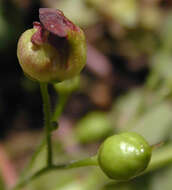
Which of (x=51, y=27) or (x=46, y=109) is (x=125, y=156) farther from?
(x=51, y=27)

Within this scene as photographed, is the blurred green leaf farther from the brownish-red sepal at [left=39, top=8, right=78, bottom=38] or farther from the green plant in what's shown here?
the brownish-red sepal at [left=39, top=8, right=78, bottom=38]

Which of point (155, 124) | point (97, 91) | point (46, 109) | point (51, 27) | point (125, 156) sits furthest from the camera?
point (97, 91)

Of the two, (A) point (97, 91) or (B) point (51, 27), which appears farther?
(A) point (97, 91)

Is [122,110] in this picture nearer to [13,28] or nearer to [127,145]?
[13,28]

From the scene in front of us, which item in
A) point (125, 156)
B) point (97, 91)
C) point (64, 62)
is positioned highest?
point (64, 62)

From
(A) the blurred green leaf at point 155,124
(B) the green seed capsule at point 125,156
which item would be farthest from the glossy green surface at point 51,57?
(A) the blurred green leaf at point 155,124

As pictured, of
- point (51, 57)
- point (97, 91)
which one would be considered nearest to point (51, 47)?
point (51, 57)

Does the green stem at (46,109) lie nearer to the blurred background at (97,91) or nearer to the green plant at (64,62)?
the green plant at (64,62)
